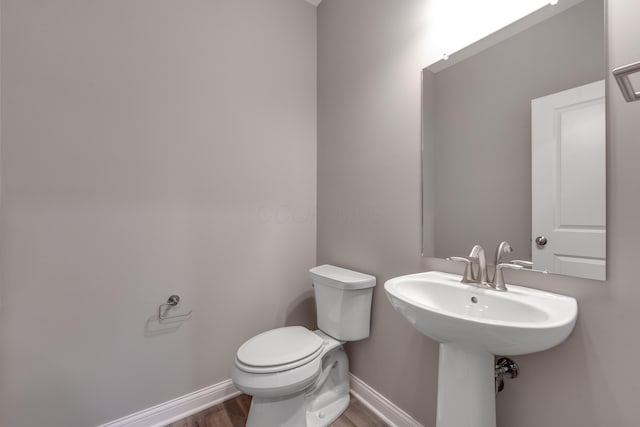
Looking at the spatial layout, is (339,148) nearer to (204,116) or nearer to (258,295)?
(204,116)

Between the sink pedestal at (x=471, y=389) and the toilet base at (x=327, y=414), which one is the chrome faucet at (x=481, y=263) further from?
the toilet base at (x=327, y=414)

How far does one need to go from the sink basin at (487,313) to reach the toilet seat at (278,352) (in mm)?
553

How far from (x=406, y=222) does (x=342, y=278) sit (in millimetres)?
461

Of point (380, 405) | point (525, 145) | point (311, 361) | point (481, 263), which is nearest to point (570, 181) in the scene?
point (525, 145)

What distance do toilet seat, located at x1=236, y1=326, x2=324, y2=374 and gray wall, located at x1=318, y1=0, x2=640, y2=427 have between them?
1.40 ft

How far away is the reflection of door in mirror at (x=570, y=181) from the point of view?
789 mm

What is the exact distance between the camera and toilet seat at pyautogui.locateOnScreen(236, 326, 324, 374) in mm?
1169

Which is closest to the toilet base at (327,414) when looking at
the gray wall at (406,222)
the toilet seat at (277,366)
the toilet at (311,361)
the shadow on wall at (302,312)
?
the toilet at (311,361)

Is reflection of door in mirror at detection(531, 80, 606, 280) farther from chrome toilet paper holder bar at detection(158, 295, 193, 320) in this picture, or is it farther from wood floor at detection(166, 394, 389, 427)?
chrome toilet paper holder bar at detection(158, 295, 193, 320)

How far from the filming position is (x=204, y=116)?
60.7 inches

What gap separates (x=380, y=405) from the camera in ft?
4.84

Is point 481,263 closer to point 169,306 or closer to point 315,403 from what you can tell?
point 315,403

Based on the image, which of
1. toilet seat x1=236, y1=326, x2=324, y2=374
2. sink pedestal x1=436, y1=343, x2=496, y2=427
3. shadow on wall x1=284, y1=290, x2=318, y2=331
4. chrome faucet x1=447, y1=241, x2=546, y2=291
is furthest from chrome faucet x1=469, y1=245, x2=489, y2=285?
shadow on wall x1=284, y1=290, x2=318, y2=331

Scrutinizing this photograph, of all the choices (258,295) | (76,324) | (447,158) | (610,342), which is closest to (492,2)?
(447,158)
